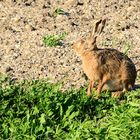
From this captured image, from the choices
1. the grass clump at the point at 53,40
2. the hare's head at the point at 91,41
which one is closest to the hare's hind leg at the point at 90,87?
the hare's head at the point at 91,41

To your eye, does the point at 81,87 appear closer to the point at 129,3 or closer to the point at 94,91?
the point at 94,91

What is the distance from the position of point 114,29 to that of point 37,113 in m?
2.99

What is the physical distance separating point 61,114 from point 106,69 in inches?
39.8

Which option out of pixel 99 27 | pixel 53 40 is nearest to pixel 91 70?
pixel 99 27

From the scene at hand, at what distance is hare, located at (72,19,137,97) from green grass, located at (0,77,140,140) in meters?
0.16

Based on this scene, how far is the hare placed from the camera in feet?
21.9

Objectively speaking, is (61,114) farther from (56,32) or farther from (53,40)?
(56,32)

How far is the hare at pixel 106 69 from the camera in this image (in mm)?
6660

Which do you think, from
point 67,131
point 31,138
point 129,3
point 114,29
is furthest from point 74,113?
point 129,3

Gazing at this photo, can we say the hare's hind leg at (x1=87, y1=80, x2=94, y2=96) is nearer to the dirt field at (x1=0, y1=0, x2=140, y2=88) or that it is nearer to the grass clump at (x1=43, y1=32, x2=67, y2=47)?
the dirt field at (x1=0, y1=0, x2=140, y2=88)

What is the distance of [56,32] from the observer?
8.30 m

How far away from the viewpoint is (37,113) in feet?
19.6

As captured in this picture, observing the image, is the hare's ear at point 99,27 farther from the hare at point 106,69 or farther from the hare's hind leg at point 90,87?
the hare's hind leg at point 90,87

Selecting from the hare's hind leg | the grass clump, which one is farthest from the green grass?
the grass clump
